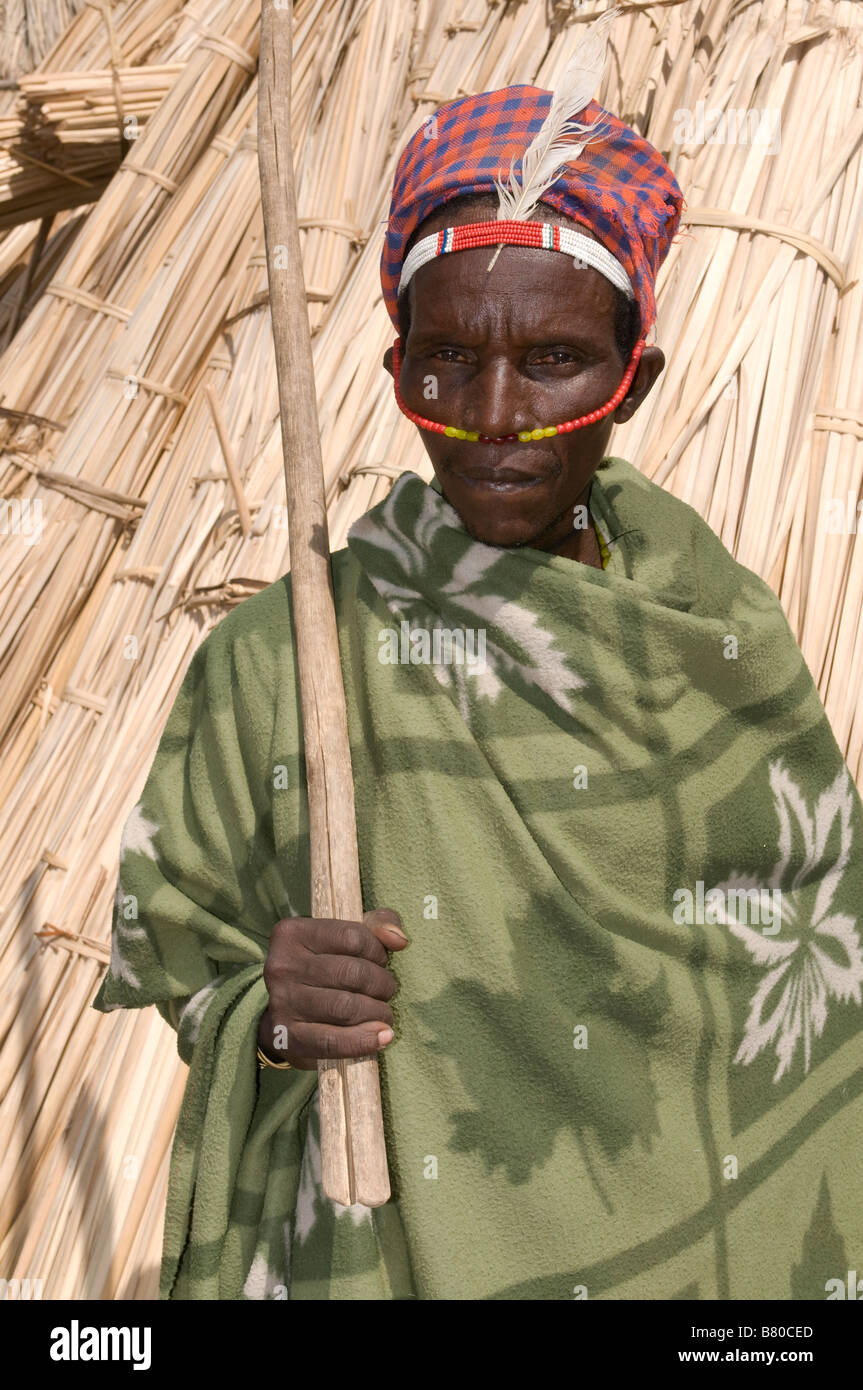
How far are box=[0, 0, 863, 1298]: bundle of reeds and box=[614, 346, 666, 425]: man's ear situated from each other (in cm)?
60

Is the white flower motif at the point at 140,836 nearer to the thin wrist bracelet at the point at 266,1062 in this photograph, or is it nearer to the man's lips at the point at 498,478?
the thin wrist bracelet at the point at 266,1062

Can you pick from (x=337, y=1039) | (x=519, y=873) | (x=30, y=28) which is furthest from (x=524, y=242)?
(x=30, y=28)

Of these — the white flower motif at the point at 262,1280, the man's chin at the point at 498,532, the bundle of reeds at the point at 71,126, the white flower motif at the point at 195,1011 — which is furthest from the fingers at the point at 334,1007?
the bundle of reeds at the point at 71,126

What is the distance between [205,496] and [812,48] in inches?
38.7

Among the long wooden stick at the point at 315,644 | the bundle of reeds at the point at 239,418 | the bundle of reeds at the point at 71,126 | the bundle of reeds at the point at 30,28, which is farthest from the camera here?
the bundle of reeds at the point at 30,28

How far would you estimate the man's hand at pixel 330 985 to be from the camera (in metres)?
0.87

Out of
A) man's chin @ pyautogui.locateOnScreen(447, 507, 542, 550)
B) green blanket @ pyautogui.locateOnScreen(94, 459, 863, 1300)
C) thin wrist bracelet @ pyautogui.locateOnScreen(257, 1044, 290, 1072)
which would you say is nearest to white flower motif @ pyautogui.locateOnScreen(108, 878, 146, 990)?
green blanket @ pyautogui.locateOnScreen(94, 459, 863, 1300)

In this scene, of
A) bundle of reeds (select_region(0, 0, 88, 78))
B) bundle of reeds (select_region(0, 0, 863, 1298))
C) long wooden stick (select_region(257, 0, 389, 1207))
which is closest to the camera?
long wooden stick (select_region(257, 0, 389, 1207))

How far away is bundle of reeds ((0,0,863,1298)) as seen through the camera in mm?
1608

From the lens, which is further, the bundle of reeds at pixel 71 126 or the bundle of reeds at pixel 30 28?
the bundle of reeds at pixel 30 28

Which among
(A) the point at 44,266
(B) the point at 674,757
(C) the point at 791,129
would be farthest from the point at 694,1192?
(A) the point at 44,266

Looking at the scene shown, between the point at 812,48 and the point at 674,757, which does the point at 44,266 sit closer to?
the point at 812,48

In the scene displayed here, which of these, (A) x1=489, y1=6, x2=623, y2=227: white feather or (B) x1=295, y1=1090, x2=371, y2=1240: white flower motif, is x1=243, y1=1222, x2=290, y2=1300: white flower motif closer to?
(B) x1=295, y1=1090, x2=371, y2=1240: white flower motif

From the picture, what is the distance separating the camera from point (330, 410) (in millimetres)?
1766
